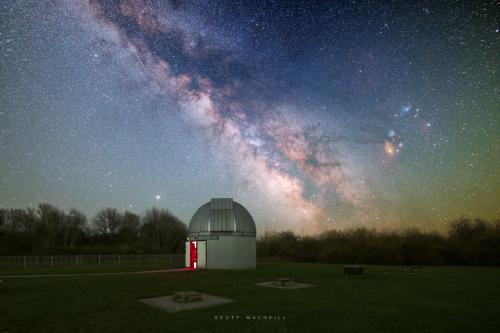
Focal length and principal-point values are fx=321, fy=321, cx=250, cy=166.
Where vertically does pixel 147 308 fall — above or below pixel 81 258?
above

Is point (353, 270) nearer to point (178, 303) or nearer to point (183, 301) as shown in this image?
point (183, 301)

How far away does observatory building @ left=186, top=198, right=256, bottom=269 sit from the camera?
2397cm

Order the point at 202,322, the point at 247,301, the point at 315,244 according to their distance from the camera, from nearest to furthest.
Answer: the point at 202,322, the point at 247,301, the point at 315,244

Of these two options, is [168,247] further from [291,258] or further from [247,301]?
[247,301]

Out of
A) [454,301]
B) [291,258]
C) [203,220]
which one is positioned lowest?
[291,258]

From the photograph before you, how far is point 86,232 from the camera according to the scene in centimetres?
5494

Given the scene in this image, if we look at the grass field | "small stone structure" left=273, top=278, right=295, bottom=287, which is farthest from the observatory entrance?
the grass field

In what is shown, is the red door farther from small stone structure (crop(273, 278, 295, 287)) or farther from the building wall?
small stone structure (crop(273, 278, 295, 287))

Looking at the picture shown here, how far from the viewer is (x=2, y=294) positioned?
11.1m

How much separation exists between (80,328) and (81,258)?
30311 mm

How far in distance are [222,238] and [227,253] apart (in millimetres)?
1162

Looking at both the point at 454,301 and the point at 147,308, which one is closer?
the point at 147,308

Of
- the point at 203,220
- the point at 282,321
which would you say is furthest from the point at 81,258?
the point at 282,321

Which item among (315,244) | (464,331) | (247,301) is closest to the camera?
(464,331)
